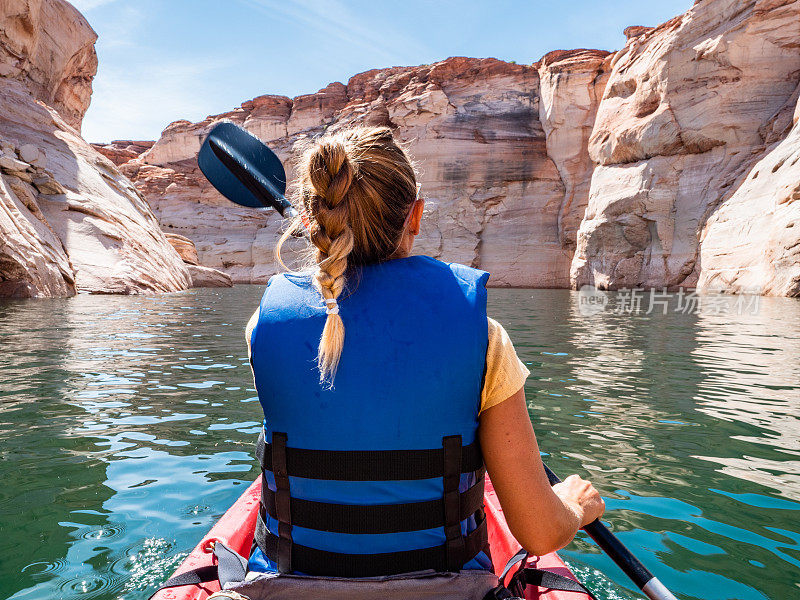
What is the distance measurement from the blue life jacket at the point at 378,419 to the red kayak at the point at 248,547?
1.61ft

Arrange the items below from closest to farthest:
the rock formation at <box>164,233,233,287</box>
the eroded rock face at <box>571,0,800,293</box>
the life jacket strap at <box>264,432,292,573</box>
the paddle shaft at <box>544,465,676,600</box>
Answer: the life jacket strap at <box>264,432,292,573</box>, the paddle shaft at <box>544,465,676,600</box>, the eroded rock face at <box>571,0,800,293</box>, the rock formation at <box>164,233,233,287</box>

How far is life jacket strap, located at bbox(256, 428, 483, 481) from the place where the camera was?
45.3 inches

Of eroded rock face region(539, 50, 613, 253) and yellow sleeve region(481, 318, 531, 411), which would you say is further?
eroded rock face region(539, 50, 613, 253)

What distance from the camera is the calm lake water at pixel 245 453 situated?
7.48 feet

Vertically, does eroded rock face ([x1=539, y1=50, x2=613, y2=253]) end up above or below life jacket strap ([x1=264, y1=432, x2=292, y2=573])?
above

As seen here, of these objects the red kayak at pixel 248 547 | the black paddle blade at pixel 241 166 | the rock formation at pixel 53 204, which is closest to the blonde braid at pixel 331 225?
the red kayak at pixel 248 547

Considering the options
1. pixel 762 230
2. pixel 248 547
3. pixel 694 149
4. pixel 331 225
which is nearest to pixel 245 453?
pixel 248 547

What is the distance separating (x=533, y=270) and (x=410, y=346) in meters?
32.3

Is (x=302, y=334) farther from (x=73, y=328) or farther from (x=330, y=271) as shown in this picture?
(x=73, y=328)

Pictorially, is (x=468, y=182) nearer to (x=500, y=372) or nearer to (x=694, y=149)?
(x=694, y=149)

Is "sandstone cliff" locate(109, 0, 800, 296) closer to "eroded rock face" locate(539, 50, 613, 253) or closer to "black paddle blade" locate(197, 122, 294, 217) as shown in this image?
"eroded rock face" locate(539, 50, 613, 253)

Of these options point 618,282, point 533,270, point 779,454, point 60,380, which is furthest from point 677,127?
point 60,380

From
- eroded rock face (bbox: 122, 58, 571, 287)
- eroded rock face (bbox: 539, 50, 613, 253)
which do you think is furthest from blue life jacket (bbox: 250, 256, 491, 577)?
eroded rock face (bbox: 539, 50, 613, 253)

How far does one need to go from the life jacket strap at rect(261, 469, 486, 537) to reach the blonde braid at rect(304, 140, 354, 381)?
0.30 meters
